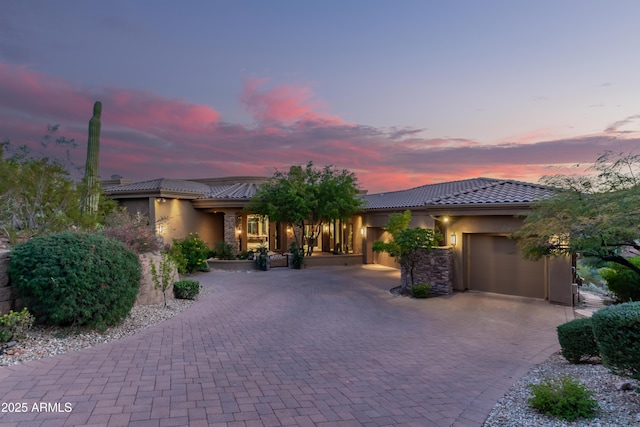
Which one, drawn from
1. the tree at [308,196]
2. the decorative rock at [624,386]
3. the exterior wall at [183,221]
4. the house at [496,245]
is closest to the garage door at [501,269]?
the house at [496,245]

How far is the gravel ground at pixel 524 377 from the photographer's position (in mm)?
3998

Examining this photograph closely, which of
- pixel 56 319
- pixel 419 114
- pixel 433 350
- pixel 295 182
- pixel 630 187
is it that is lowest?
pixel 433 350

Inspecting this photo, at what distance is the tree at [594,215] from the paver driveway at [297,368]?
218 cm

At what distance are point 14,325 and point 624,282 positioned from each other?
1562cm

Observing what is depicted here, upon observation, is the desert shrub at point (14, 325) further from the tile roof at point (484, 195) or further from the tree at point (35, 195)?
the tile roof at point (484, 195)

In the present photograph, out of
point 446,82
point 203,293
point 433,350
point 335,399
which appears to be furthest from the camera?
point 446,82

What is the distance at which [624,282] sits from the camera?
1152cm

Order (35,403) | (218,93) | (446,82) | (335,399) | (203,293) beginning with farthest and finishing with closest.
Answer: (218,93) → (446,82) → (203,293) → (335,399) → (35,403)

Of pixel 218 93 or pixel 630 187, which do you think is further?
pixel 218 93

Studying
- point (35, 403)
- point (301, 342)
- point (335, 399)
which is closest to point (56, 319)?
point (35, 403)

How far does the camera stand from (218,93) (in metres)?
15.7

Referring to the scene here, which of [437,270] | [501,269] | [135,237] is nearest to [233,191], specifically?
[135,237]

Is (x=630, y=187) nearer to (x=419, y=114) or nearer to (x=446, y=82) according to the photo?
(x=446, y=82)

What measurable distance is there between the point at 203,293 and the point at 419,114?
11.5 metres
